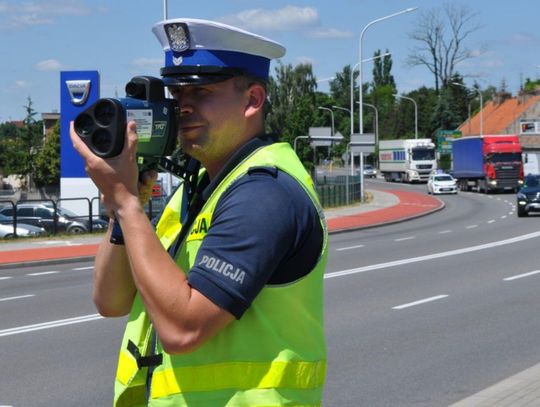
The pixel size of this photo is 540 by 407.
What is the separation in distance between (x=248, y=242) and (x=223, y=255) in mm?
65

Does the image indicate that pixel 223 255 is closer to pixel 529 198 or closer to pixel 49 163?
pixel 529 198

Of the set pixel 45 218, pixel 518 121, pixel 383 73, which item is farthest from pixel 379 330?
pixel 383 73

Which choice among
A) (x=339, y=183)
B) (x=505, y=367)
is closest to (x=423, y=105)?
(x=339, y=183)

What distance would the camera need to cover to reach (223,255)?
7.72 ft

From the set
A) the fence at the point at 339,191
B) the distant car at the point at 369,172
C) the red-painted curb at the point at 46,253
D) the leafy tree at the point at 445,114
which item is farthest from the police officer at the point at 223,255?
the leafy tree at the point at 445,114

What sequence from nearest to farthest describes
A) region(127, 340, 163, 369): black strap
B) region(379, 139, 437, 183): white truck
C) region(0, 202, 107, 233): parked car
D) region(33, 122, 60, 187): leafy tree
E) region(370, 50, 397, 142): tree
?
1. region(127, 340, 163, 369): black strap
2. region(0, 202, 107, 233): parked car
3. region(33, 122, 60, 187): leafy tree
4. region(379, 139, 437, 183): white truck
5. region(370, 50, 397, 142): tree

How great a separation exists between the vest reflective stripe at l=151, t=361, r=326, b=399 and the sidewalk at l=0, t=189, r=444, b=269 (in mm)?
19512

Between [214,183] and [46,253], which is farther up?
[214,183]

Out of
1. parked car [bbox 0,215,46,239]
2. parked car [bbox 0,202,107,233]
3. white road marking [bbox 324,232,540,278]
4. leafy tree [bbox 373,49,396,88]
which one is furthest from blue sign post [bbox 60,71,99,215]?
leafy tree [bbox 373,49,396,88]

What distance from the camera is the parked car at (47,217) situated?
28.4 meters

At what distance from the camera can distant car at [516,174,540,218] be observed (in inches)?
1459

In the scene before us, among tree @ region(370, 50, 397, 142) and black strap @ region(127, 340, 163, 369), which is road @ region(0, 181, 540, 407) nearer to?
black strap @ region(127, 340, 163, 369)

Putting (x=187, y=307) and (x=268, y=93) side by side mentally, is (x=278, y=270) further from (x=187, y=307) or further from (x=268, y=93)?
(x=268, y=93)

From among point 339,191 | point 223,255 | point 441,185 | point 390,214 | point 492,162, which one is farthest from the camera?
point 441,185
